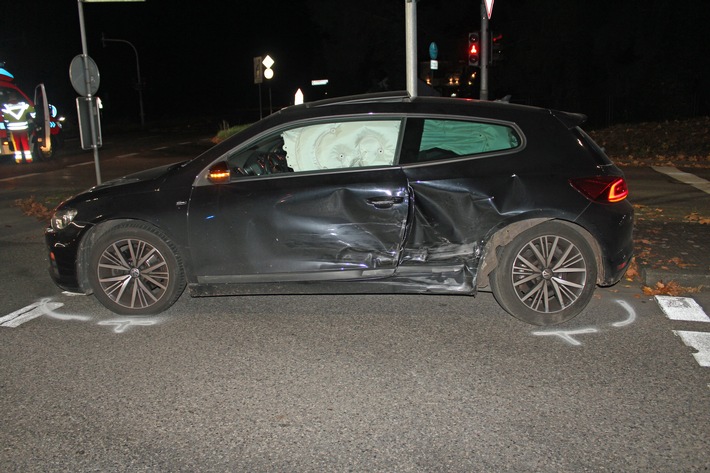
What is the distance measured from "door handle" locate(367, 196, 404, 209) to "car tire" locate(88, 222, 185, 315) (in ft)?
5.38

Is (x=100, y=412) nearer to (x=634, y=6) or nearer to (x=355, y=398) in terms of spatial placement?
(x=355, y=398)

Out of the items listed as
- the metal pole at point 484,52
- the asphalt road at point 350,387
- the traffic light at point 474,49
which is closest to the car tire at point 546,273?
the asphalt road at point 350,387

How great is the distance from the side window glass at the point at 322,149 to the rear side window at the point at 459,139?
0.25 m

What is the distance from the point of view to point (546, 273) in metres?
5.31

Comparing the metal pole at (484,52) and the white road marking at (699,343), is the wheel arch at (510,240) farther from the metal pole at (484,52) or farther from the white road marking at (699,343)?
the metal pole at (484,52)

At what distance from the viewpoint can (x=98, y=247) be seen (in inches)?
219

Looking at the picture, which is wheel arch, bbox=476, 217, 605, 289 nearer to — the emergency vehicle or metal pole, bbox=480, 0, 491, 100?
metal pole, bbox=480, 0, 491, 100

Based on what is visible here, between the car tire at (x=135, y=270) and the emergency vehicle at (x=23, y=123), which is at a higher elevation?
the emergency vehicle at (x=23, y=123)

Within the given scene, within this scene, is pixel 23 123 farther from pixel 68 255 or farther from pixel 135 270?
pixel 135 270

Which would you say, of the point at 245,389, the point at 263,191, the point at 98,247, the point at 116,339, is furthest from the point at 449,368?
the point at 98,247

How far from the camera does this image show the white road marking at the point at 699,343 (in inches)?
181

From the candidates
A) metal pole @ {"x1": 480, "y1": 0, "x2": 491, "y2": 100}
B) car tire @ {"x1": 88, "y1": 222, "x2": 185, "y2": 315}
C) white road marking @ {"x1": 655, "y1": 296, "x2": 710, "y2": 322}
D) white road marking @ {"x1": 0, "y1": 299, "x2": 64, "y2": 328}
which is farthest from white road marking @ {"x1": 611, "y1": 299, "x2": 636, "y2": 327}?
metal pole @ {"x1": 480, "y1": 0, "x2": 491, "y2": 100}

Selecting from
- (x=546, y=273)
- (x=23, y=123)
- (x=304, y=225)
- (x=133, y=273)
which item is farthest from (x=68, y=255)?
(x=23, y=123)

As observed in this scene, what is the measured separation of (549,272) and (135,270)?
330cm
